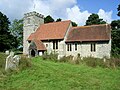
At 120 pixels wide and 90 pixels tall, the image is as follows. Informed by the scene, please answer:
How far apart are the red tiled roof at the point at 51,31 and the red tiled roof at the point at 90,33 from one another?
5.38 feet

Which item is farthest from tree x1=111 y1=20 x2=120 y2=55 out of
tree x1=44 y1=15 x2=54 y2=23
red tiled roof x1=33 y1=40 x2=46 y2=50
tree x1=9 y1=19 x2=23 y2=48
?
tree x1=9 y1=19 x2=23 y2=48

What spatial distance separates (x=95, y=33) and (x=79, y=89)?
23289 mm

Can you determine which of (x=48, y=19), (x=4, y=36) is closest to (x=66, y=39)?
(x=4, y=36)

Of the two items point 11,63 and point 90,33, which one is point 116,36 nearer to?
point 90,33

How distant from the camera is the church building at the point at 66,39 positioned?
97.1 feet

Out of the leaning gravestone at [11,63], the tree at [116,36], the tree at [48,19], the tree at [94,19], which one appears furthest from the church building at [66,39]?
the tree at [94,19]

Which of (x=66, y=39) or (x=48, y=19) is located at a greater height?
(x=48, y=19)

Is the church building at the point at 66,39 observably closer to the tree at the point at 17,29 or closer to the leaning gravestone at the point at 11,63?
the leaning gravestone at the point at 11,63

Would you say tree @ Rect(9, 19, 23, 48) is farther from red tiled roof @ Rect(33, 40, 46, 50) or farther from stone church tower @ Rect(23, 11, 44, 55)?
red tiled roof @ Rect(33, 40, 46, 50)

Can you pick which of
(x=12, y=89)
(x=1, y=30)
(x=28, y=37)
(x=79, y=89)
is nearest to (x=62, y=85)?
(x=79, y=89)

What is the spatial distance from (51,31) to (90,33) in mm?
8835

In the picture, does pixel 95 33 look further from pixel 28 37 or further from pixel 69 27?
pixel 28 37

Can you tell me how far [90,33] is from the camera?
3147 cm

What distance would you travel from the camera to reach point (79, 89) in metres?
8.73
